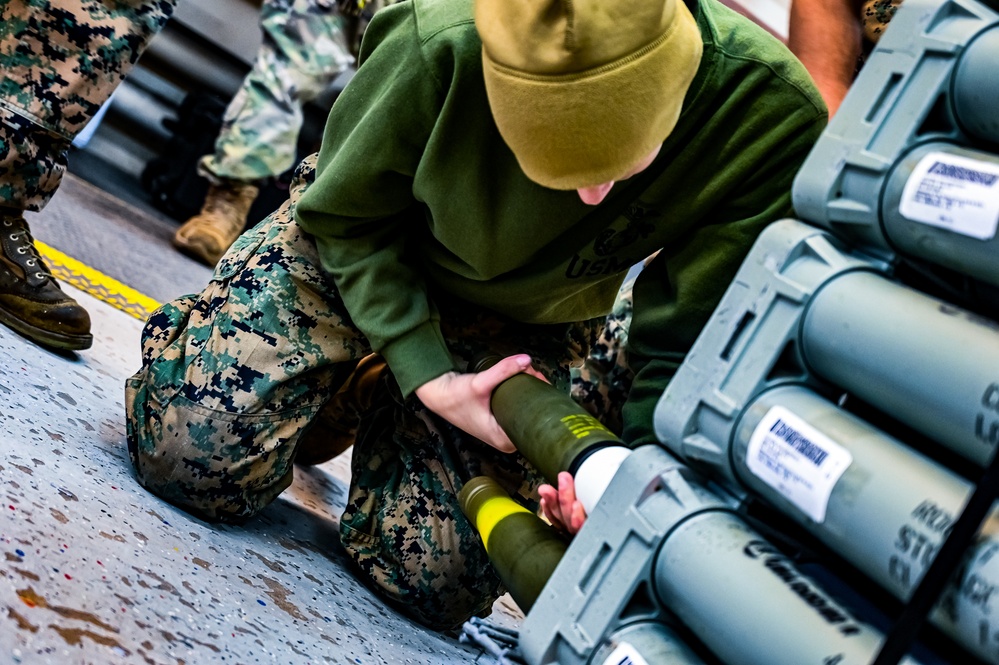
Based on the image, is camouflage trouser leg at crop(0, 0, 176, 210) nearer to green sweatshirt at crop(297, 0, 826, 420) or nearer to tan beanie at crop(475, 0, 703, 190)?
green sweatshirt at crop(297, 0, 826, 420)

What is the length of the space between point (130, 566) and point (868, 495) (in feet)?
2.29

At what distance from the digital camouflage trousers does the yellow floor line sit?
2.50 feet

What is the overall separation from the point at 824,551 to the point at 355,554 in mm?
797

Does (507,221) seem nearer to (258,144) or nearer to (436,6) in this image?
(436,6)

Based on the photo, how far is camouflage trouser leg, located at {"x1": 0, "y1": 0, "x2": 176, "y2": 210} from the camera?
1.54 m

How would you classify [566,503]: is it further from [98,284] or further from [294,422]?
[98,284]

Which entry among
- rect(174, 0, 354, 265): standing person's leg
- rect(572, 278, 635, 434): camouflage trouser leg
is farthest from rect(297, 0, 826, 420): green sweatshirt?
rect(174, 0, 354, 265): standing person's leg

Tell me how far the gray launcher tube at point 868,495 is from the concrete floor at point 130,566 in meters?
0.53

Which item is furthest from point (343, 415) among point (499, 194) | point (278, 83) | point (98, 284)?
point (278, 83)

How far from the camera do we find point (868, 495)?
0.62 meters

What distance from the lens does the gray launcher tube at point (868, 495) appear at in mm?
562

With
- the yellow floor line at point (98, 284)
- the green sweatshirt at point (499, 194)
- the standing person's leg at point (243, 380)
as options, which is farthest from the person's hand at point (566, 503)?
the yellow floor line at point (98, 284)

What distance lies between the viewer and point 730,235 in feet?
3.71

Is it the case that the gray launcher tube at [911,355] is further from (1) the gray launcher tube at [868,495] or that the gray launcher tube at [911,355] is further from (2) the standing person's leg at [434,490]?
(2) the standing person's leg at [434,490]
